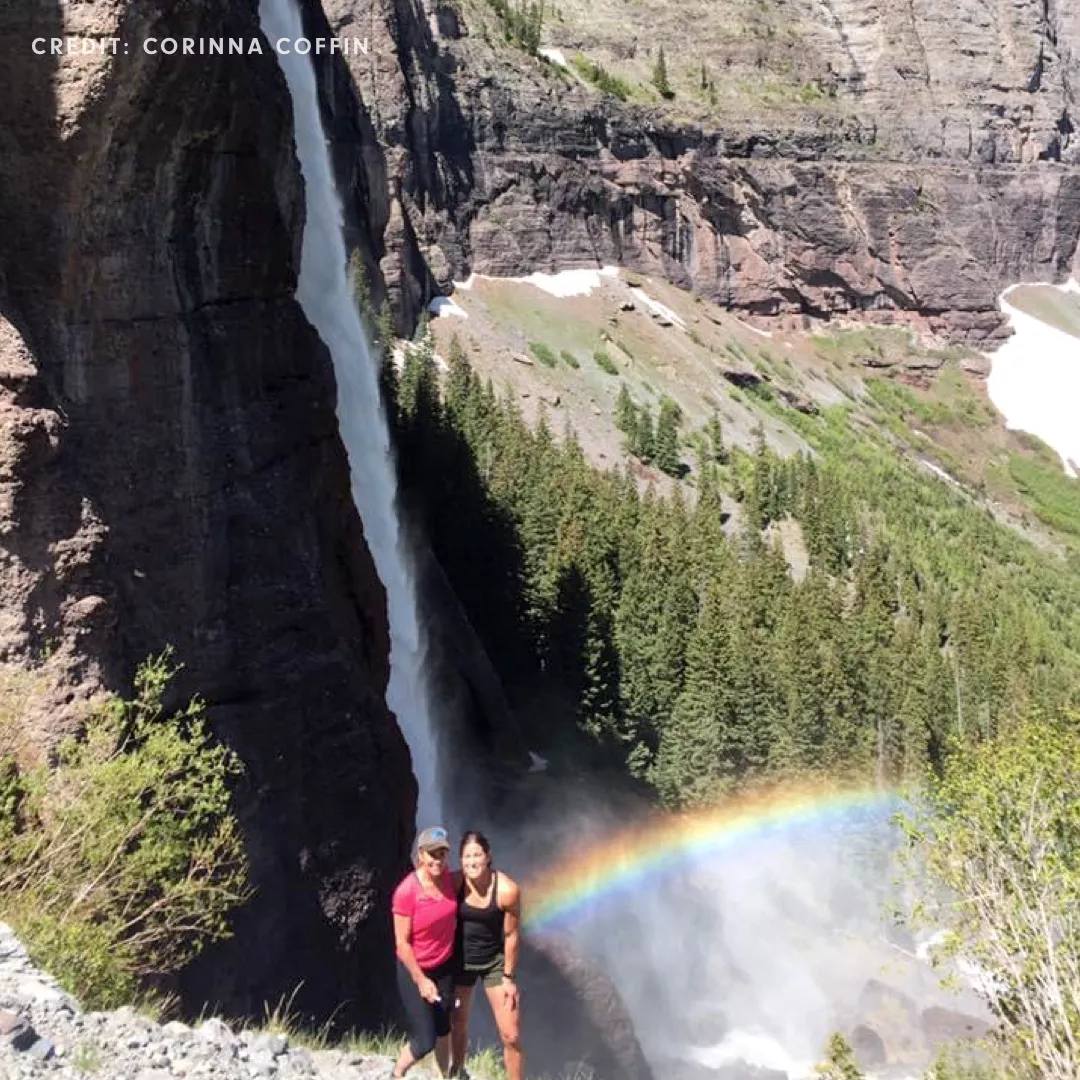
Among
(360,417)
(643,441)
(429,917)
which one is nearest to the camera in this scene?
(429,917)

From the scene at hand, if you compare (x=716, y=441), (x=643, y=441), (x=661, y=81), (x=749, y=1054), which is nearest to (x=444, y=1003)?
(x=749, y=1054)

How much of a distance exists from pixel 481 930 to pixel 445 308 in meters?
84.1

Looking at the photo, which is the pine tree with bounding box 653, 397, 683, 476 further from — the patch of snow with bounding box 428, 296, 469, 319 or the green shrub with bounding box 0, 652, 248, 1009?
the green shrub with bounding box 0, 652, 248, 1009

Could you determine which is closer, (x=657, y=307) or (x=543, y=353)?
(x=543, y=353)

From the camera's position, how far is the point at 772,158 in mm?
122438

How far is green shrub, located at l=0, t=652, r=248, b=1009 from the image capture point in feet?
30.0

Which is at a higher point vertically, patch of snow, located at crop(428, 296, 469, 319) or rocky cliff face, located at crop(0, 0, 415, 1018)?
rocky cliff face, located at crop(0, 0, 415, 1018)

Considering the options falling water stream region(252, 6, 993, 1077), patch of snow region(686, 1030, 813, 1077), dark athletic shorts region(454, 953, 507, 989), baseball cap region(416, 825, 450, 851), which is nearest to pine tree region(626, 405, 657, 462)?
falling water stream region(252, 6, 993, 1077)

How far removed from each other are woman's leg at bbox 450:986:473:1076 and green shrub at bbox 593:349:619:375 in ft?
269

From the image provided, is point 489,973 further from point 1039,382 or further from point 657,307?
point 1039,382

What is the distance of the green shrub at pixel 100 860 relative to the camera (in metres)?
9.16

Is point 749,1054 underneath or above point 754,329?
above

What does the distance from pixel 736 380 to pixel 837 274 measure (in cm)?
3298

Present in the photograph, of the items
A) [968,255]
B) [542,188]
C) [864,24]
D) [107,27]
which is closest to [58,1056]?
[107,27]
